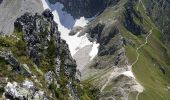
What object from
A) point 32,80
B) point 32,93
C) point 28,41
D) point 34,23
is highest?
point 34,23

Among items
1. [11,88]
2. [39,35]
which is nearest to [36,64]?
[39,35]

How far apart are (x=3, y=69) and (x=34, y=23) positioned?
97.4ft

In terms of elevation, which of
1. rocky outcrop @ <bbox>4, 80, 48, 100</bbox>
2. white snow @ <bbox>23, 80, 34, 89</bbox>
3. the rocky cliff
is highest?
the rocky cliff

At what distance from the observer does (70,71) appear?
8931 centimetres

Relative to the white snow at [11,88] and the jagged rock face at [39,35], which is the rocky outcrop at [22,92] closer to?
the white snow at [11,88]

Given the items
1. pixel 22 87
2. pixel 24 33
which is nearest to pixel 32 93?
pixel 22 87

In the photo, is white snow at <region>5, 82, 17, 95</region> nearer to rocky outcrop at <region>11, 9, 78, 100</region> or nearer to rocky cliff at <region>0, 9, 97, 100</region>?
rocky cliff at <region>0, 9, 97, 100</region>

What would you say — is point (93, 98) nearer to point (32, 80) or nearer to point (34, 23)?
point (34, 23)

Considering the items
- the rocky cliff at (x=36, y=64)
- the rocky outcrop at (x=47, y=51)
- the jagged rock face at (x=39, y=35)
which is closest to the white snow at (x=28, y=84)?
the rocky cliff at (x=36, y=64)

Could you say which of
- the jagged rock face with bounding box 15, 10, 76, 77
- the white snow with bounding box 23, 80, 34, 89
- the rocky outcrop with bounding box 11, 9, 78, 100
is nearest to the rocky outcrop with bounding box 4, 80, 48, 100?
the white snow with bounding box 23, 80, 34, 89

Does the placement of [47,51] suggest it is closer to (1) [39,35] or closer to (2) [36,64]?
(1) [39,35]

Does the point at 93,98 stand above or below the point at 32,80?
above

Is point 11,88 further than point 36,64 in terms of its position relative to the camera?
No

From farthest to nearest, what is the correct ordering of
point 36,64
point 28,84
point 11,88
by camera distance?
point 36,64, point 28,84, point 11,88
